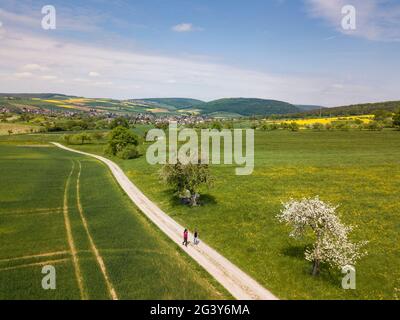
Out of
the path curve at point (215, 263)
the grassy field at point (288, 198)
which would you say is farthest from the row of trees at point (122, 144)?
the path curve at point (215, 263)

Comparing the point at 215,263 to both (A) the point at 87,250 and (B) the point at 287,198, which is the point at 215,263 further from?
(B) the point at 287,198

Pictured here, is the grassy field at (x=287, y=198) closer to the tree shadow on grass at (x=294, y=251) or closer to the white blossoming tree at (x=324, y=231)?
the tree shadow on grass at (x=294, y=251)

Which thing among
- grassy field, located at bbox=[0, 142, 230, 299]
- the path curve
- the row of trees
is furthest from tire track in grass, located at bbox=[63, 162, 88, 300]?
the row of trees

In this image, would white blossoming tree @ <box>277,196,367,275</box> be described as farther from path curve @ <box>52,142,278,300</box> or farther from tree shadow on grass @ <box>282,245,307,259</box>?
path curve @ <box>52,142,278,300</box>

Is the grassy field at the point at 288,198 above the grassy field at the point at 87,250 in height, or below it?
above
